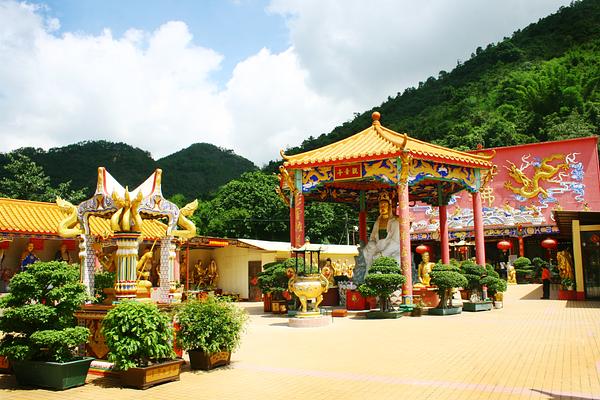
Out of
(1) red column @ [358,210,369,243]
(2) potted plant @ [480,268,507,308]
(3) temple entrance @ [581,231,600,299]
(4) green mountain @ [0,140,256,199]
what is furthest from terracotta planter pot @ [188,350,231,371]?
(4) green mountain @ [0,140,256,199]

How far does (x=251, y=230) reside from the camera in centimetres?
4584

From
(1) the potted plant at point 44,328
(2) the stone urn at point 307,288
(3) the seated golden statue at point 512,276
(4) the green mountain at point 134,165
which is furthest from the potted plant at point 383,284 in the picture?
(4) the green mountain at point 134,165

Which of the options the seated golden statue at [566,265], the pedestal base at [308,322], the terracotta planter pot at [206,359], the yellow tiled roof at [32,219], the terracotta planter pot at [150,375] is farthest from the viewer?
the seated golden statue at [566,265]

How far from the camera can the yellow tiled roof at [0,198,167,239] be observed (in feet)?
61.9

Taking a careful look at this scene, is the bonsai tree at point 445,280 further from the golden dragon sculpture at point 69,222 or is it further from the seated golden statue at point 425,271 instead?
the golden dragon sculpture at point 69,222

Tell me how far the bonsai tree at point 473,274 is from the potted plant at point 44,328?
13.0m

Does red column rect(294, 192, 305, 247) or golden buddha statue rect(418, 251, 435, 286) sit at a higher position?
red column rect(294, 192, 305, 247)

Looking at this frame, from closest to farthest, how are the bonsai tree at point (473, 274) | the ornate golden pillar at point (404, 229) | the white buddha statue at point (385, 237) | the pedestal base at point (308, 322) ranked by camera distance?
the pedestal base at point (308, 322) → the ornate golden pillar at point (404, 229) → the bonsai tree at point (473, 274) → the white buddha statue at point (385, 237)

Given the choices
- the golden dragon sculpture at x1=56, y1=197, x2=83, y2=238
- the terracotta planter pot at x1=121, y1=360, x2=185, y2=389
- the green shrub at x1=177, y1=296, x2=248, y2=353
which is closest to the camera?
the terracotta planter pot at x1=121, y1=360, x2=185, y2=389

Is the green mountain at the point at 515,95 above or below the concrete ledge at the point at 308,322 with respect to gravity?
above

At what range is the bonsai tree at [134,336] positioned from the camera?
23.5ft

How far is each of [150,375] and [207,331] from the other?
3.87 ft

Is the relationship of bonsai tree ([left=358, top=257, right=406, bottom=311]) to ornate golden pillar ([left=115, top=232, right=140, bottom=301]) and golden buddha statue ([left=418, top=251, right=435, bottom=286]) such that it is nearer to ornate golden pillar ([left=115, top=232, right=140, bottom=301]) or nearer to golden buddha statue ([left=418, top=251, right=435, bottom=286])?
golden buddha statue ([left=418, top=251, right=435, bottom=286])

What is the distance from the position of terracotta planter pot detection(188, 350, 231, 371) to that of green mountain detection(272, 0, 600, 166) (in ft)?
150
